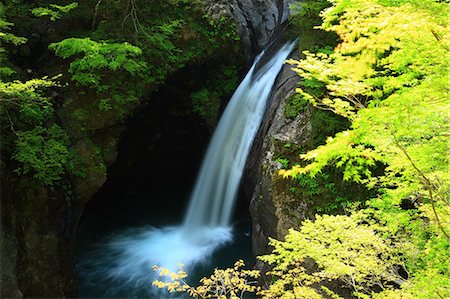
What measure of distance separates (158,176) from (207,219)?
4.63 metres

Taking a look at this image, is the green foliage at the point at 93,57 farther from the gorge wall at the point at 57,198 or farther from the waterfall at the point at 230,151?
the waterfall at the point at 230,151

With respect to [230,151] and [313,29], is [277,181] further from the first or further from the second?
[313,29]

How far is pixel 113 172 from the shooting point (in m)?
13.1

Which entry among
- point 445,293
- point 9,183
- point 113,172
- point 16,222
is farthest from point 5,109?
point 445,293

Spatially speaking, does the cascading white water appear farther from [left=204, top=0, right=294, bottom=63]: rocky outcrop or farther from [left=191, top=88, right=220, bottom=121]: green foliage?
[left=204, top=0, right=294, bottom=63]: rocky outcrop

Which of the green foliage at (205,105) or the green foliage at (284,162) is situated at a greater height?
the green foliage at (205,105)

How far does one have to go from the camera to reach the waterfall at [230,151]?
10.2 metres

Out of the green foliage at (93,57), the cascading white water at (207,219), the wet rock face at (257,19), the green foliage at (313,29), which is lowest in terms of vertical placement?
the cascading white water at (207,219)

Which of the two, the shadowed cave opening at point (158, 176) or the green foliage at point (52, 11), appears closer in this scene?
the green foliage at point (52, 11)

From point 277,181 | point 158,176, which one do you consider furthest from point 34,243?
point 158,176

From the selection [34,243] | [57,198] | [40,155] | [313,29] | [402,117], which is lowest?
[34,243]

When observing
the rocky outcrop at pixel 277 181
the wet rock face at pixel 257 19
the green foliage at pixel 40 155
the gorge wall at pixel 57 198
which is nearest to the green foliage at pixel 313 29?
the rocky outcrop at pixel 277 181

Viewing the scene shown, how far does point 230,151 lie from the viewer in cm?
1066

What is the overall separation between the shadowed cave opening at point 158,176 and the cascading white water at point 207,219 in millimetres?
410
